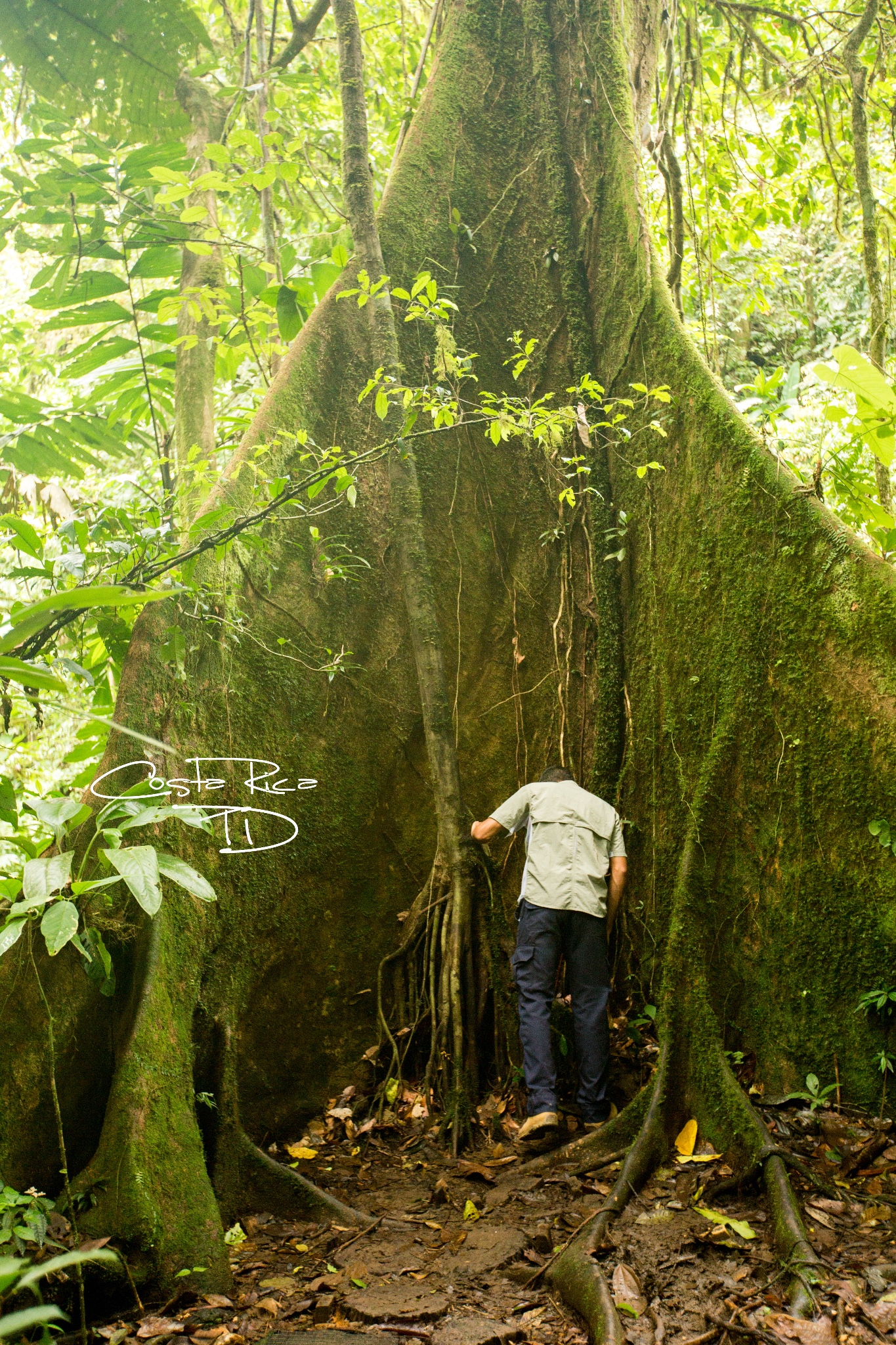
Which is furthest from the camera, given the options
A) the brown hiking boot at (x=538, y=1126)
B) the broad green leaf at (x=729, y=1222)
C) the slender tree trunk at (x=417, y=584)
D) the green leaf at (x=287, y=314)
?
the green leaf at (x=287, y=314)

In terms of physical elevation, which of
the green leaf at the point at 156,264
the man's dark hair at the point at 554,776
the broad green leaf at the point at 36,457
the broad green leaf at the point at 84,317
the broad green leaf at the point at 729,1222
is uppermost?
the green leaf at the point at 156,264

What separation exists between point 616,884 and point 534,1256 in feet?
5.13

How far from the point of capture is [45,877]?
2.10 meters

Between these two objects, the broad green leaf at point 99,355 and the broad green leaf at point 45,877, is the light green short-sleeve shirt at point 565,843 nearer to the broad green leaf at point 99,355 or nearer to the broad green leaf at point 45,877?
the broad green leaf at point 45,877

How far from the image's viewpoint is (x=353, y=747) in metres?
4.23

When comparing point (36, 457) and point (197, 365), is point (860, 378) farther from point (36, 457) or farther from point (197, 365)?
point (36, 457)

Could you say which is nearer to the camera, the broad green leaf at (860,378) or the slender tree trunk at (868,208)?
the broad green leaf at (860,378)

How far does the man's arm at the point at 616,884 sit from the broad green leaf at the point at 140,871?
2344 mm

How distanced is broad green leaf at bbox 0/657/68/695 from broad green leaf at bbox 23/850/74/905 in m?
0.97

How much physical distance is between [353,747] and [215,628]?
0.88 m

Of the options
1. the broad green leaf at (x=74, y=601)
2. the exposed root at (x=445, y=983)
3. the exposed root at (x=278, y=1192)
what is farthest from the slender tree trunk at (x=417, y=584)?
the broad green leaf at (x=74, y=601)

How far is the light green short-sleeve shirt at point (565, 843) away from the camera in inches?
151

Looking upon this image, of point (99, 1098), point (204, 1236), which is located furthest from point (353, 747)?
point (204, 1236)

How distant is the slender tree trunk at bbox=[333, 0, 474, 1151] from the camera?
3793 mm
